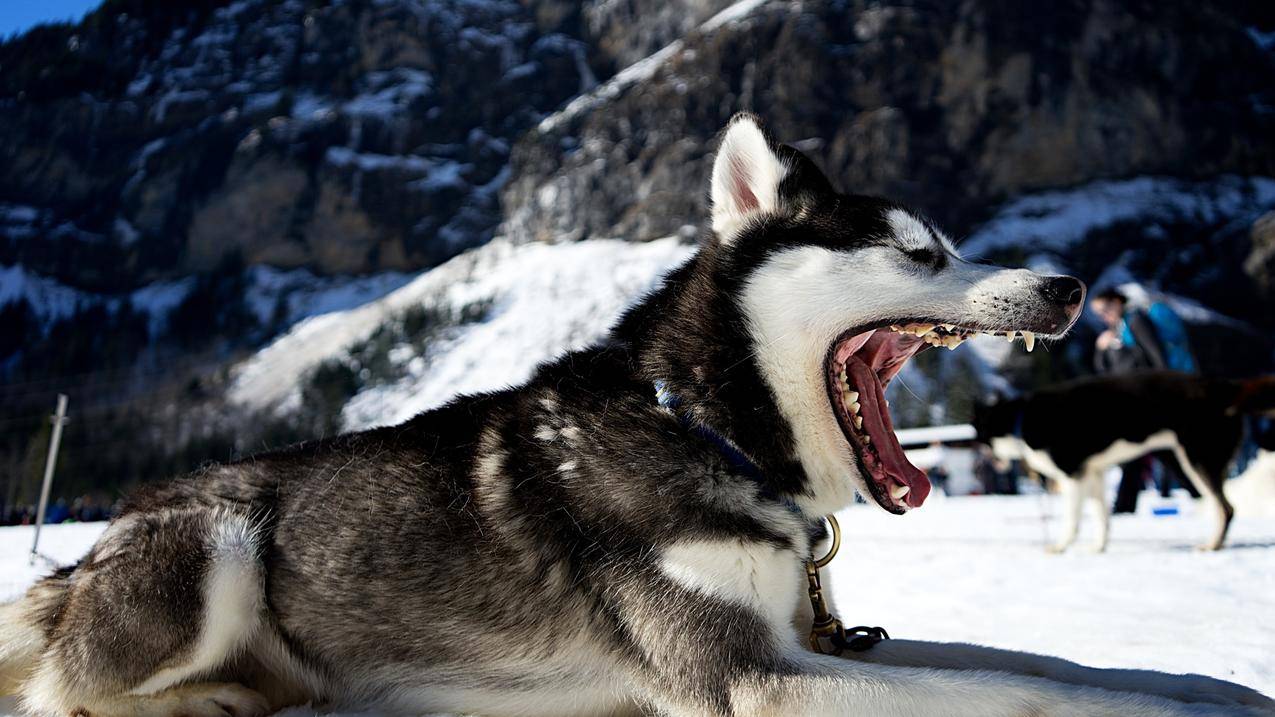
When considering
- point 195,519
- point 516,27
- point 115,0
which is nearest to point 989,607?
point 195,519

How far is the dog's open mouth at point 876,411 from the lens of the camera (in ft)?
7.59

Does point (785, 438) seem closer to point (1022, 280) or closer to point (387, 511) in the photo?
point (1022, 280)

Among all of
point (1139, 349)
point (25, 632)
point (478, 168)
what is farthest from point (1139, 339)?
point (478, 168)

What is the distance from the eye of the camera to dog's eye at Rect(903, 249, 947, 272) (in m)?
2.50

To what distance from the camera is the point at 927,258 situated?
2.51 m

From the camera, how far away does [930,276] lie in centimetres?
246

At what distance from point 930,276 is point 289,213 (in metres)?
138

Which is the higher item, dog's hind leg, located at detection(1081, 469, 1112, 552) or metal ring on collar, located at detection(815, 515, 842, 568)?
metal ring on collar, located at detection(815, 515, 842, 568)

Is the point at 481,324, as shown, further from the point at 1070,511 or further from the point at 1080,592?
the point at 1080,592

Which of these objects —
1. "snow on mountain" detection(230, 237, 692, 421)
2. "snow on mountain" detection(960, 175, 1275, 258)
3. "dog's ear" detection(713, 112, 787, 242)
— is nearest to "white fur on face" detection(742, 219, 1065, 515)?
"dog's ear" detection(713, 112, 787, 242)

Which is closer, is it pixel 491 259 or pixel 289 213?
pixel 491 259

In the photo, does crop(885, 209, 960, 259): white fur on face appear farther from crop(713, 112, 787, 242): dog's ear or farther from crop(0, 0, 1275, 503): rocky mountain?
crop(0, 0, 1275, 503): rocky mountain

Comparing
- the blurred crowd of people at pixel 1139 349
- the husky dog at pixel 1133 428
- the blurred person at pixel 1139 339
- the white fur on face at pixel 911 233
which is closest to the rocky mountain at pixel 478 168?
the blurred crowd of people at pixel 1139 349

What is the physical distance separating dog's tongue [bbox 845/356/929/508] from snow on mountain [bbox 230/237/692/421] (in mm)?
70254
